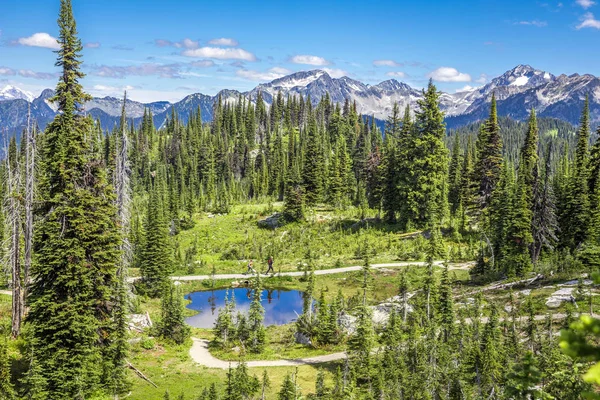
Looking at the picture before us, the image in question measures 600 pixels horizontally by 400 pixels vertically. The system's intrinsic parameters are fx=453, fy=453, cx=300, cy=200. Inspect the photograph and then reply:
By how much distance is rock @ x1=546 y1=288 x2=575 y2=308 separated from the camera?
23188mm

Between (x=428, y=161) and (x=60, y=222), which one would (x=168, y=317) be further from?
(x=428, y=161)

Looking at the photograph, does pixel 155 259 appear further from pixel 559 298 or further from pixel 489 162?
pixel 489 162

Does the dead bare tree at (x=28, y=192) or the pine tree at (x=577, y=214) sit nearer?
the dead bare tree at (x=28, y=192)

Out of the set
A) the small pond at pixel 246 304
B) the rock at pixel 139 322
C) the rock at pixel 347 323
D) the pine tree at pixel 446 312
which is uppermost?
the pine tree at pixel 446 312

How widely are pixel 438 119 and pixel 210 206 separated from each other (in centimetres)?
4811

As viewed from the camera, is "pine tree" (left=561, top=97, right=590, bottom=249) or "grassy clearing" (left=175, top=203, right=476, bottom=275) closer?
"pine tree" (left=561, top=97, right=590, bottom=249)

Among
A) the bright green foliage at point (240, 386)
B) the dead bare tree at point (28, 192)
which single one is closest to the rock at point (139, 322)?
the dead bare tree at point (28, 192)

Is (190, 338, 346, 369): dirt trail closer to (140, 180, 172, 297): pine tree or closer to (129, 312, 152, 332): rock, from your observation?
(129, 312, 152, 332): rock

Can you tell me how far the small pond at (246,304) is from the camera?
3441 cm

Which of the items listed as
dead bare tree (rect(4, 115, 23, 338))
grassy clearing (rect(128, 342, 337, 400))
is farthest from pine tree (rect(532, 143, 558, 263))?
dead bare tree (rect(4, 115, 23, 338))

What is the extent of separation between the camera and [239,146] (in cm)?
12156

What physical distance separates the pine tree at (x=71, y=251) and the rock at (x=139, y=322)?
25.5ft

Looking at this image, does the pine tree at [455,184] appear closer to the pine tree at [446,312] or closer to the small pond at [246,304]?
the small pond at [246,304]

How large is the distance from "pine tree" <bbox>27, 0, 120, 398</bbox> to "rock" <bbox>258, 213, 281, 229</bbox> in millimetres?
41734
